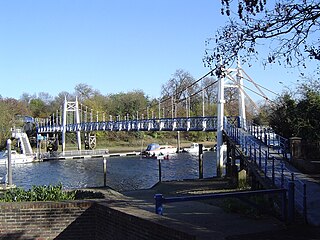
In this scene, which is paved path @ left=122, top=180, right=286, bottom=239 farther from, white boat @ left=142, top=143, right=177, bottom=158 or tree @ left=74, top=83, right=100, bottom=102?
tree @ left=74, top=83, right=100, bottom=102

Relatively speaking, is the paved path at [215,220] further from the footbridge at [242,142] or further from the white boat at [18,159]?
the white boat at [18,159]

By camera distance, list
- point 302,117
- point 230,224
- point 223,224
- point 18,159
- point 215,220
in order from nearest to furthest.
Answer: point 230,224 < point 223,224 < point 215,220 < point 302,117 < point 18,159

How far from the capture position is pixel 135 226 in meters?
8.42

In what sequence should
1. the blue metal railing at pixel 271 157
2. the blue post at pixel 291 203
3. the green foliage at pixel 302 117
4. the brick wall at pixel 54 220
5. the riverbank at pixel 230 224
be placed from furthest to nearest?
1. the green foliage at pixel 302 117
2. the blue metal railing at pixel 271 157
3. the blue post at pixel 291 203
4. the brick wall at pixel 54 220
5. the riverbank at pixel 230 224

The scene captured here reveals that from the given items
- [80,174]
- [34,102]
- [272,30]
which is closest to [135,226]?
[272,30]

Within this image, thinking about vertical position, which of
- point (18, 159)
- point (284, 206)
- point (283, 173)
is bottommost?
point (18, 159)

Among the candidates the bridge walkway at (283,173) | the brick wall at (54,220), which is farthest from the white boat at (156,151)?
the brick wall at (54,220)

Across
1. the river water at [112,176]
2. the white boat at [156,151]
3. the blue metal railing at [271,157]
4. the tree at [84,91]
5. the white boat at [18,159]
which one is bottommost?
the river water at [112,176]

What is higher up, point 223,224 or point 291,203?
point 291,203

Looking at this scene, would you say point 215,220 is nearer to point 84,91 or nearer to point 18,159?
point 18,159

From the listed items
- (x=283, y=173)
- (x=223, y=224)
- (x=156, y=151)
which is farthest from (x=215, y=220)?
(x=156, y=151)

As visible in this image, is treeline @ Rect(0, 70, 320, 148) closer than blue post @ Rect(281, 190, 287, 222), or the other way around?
blue post @ Rect(281, 190, 287, 222)

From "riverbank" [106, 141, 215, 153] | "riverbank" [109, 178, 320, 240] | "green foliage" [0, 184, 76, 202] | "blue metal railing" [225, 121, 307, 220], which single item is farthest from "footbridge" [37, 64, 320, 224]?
"riverbank" [106, 141, 215, 153]

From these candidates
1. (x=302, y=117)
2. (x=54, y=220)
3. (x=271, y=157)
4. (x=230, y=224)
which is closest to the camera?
(x=54, y=220)
